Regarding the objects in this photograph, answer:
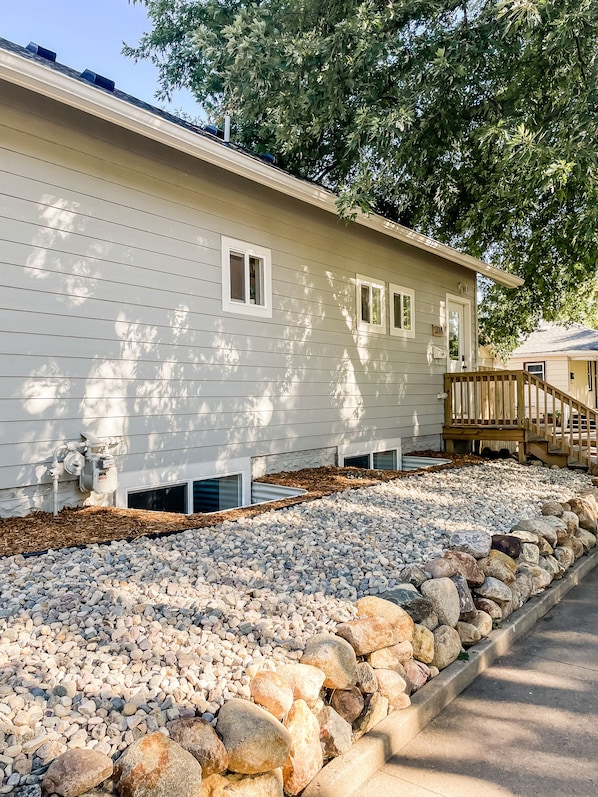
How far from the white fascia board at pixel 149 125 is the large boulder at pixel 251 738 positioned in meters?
4.12

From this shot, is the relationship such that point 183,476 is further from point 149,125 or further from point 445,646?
point 445,646

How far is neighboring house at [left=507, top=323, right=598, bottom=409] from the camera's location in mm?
18172

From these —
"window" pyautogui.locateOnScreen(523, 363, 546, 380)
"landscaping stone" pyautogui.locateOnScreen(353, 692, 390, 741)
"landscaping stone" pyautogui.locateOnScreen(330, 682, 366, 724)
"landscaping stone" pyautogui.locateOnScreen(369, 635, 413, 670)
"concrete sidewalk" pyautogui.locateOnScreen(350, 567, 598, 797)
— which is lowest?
"concrete sidewalk" pyautogui.locateOnScreen(350, 567, 598, 797)

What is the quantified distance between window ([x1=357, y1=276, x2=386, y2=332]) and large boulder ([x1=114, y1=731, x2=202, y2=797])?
683 cm

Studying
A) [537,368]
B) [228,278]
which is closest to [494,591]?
[228,278]

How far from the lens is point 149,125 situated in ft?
15.2

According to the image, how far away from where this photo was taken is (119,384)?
502cm

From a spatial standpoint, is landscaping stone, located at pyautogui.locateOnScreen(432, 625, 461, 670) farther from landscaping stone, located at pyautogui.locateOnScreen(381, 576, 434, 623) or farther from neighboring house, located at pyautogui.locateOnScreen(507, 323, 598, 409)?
neighboring house, located at pyautogui.locateOnScreen(507, 323, 598, 409)

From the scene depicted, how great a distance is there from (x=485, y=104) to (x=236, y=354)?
5.35 metres

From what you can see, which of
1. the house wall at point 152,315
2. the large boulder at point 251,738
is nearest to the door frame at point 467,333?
the house wall at point 152,315

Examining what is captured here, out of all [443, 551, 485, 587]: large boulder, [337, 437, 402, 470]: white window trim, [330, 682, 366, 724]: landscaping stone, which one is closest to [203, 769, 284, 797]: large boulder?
[330, 682, 366, 724]: landscaping stone

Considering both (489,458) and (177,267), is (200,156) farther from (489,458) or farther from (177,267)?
(489,458)

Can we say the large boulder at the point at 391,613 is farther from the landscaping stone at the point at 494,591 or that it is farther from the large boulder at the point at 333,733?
the landscaping stone at the point at 494,591

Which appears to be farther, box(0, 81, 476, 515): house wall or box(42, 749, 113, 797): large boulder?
box(0, 81, 476, 515): house wall
